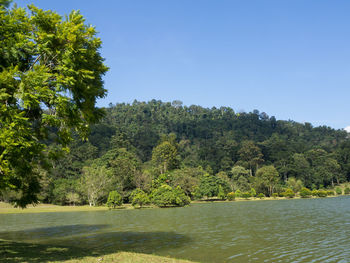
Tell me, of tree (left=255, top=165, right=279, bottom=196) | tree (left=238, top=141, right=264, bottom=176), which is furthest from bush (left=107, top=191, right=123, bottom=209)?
tree (left=238, top=141, right=264, bottom=176)

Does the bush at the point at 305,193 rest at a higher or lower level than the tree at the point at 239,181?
lower

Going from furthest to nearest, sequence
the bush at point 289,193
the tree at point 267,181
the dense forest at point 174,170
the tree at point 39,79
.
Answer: the tree at point 267,181, the bush at point 289,193, the dense forest at point 174,170, the tree at point 39,79

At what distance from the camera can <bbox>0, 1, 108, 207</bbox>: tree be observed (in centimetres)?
1161

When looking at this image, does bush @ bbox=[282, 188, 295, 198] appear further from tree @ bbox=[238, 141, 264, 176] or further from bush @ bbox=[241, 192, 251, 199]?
tree @ bbox=[238, 141, 264, 176]

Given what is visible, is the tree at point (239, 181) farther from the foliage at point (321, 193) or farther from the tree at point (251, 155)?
the tree at point (251, 155)

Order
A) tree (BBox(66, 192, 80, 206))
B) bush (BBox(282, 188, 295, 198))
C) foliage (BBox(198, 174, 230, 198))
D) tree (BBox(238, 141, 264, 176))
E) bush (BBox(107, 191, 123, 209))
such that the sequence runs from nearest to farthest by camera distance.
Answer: bush (BBox(107, 191, 123, 209)), tree (BBox(66, 192, 80, 206)), foliage (BBox(198, 174, 230, 198)), bush (BBox(282, 188, 295, 198)), tree (BBox(238, 141, 264, 176))

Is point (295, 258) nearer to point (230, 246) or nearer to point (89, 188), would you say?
point (230, 246)

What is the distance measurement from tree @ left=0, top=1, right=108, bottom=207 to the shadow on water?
392 cm

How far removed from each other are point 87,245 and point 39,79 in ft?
42.3

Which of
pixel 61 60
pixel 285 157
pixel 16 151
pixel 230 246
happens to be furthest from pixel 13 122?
pixel 285 157

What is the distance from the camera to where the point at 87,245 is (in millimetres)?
20203

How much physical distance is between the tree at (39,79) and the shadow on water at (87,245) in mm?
3921

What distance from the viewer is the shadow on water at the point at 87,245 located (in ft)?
47.1

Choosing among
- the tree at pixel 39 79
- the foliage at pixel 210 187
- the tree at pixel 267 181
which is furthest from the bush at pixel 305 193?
the tree at pixel 39 79
